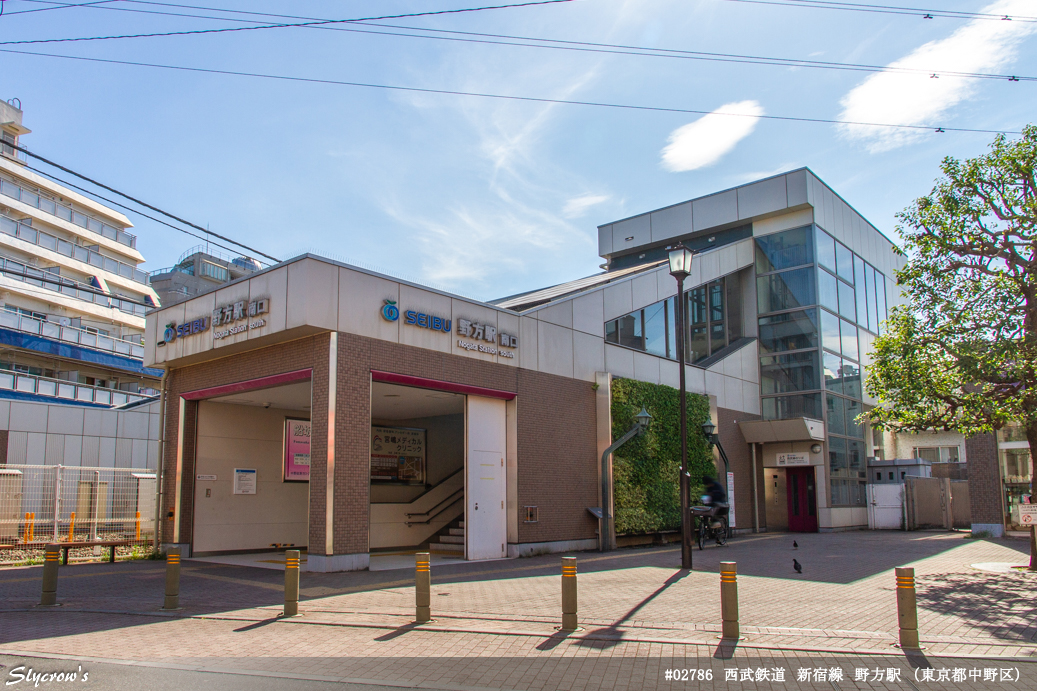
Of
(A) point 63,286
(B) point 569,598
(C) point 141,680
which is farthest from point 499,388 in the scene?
(A) point 63,286

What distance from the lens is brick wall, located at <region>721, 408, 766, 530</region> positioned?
25.6 m

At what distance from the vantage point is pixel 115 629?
912cm

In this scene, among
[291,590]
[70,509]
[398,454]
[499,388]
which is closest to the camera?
[291,590]

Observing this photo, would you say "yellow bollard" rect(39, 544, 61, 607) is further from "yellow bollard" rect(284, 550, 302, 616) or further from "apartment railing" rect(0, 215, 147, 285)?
"apartment railing" rect(0, 215, 147, 285)

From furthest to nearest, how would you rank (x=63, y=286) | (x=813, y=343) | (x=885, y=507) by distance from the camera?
(x=63, y=286) < (x=885, y=507) < (x=813, y=343)

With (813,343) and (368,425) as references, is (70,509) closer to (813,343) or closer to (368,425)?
(368,425)

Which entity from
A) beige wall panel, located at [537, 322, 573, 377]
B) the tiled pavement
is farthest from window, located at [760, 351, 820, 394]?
the tiled pavement

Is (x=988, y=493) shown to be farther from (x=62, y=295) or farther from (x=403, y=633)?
(x=62, y=295)

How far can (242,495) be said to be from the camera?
63.2 ft

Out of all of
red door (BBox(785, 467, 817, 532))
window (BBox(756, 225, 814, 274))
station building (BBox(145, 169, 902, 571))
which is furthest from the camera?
window (BBox(756, 225, 814, 274))

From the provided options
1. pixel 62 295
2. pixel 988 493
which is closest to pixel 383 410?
pixel 988 493

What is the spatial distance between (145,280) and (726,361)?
42422mm

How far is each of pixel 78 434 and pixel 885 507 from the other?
29.8 metres

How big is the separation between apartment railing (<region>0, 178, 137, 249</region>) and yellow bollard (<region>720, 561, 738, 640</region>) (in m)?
48.0
